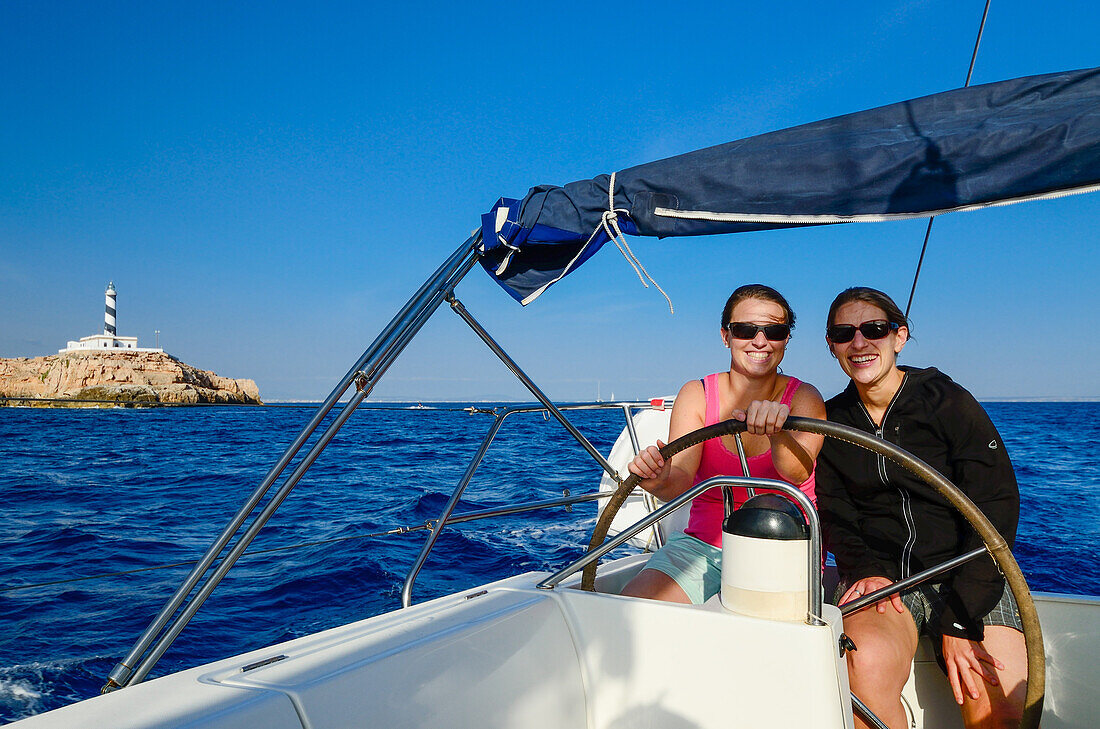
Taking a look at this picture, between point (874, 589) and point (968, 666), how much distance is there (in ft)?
0.83

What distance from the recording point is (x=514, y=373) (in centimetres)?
228

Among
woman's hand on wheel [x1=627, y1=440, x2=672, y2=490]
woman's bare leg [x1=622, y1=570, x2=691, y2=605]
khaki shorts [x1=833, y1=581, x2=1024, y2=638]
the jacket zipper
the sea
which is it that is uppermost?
woman's hand on wheel [x1=627, y1=440, x2=672, y2=490]

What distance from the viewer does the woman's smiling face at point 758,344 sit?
6.38 feet

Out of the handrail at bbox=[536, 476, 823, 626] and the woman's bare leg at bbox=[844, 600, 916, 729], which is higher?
the handrail at bbox=[536, 476, 823, 626]

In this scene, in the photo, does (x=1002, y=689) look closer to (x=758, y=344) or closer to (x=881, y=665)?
(x=881, y=665)

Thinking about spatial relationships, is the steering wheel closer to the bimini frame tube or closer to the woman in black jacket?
the woman in black jacket

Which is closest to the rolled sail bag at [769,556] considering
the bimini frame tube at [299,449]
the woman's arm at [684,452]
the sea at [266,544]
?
the woman's arm at [684,452]

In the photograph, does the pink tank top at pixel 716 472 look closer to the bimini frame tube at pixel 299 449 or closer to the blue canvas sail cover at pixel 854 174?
the blue canvas sail cover at pixel 854 174

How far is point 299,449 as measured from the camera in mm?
1384

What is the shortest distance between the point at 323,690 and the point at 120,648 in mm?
3571

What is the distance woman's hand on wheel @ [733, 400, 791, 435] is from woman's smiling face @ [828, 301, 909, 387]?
0.57 m

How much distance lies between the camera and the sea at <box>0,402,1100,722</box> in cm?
380

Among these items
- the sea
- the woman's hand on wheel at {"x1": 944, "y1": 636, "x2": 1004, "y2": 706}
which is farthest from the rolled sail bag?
the sea

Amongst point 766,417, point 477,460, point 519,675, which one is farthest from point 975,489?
point 477,460
